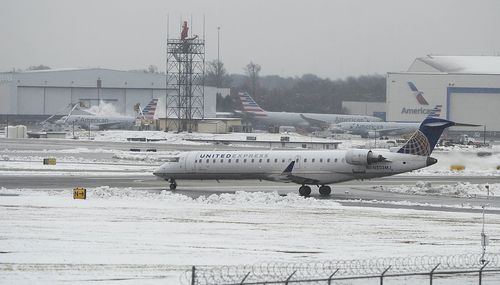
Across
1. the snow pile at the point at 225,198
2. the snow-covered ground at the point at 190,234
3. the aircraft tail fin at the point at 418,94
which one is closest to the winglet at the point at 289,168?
the snow pile at the point at 225,198

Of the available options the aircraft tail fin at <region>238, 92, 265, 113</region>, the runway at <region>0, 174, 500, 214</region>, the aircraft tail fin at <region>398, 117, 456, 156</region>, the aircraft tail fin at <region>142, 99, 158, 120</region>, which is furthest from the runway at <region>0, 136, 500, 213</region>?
the aircraft tail fin at <region>238, 92, 265, 113</region>

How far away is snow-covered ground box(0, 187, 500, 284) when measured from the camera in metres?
24.2

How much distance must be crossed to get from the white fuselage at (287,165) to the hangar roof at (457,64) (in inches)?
5031

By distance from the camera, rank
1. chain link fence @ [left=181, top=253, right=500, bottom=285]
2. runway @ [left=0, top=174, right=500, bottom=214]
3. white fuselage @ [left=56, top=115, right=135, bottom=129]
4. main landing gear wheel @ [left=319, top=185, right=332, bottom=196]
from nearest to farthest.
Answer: chain link fence @ [left=181, top=253, right=500, bottom=285], runway @ [left=0, top=174, right=500, bottom=214], main landing gear wheel @ [left=319, top=185, right=332, bottom=196], white fuselage @ [left=56, top=115, right=135, bottom=129]

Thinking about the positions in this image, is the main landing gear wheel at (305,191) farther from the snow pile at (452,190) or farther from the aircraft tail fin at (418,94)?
the aircraft tail fin at (418,94)

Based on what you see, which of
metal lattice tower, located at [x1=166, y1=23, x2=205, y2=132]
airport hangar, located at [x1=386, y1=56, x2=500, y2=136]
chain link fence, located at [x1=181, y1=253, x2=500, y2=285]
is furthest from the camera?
airport hangar, located at [x1=386, y1=56, x2=500, y2=136]

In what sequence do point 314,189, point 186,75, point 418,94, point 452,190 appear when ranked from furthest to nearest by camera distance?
point 418,94 → point 186,75 → point 314,189 → point 452,190

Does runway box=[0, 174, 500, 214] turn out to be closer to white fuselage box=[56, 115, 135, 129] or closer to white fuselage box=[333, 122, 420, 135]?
white fuselage box=[333, 122, 420, 135]

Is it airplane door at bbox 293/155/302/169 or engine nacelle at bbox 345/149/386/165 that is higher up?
engine nacelle at bbox 345/149/386/165

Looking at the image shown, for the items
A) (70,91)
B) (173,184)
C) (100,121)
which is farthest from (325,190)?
(70,91)

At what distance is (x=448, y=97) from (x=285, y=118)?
98.6 feet

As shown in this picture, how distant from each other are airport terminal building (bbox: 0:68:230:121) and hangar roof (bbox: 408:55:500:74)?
137 ft

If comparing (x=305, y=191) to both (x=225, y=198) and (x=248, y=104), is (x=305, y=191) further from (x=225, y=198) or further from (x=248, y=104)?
(x=248, y=104)

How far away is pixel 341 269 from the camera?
2367cm
